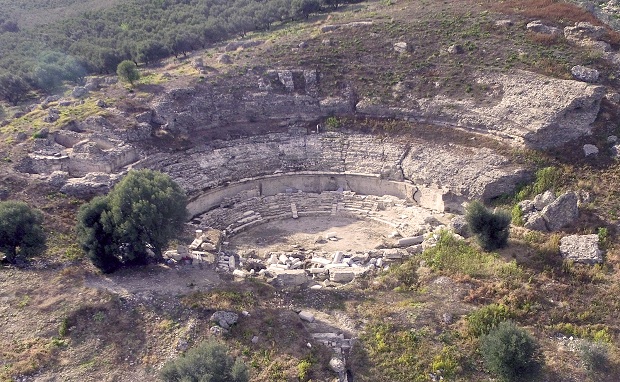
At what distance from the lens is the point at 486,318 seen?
21672mm

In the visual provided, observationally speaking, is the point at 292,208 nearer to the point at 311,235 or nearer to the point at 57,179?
the point at 311,235

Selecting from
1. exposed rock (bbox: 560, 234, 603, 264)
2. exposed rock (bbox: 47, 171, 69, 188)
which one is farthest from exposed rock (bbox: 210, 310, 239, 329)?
exposed rock (bbox: 560, 234, 603, 264)

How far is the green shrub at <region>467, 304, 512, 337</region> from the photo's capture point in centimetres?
2133

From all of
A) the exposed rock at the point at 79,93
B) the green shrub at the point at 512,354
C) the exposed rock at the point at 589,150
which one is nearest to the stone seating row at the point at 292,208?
the exposed rock at the point at 589,150

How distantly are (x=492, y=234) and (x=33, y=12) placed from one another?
80.4 metres

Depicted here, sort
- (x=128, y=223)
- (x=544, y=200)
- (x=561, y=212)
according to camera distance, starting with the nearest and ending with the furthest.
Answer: (x=128, y=223), (x=561, y=212), (x=544, y=200)

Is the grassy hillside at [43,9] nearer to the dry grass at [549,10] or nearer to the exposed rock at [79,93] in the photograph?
the exposed rock at [79,93]

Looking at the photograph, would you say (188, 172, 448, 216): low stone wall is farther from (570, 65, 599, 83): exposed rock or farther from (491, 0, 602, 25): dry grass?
(491, 0, 602, 25): dry grass

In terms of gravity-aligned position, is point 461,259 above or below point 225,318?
below

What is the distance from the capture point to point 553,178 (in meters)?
31.0

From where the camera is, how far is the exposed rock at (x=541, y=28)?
4112cm

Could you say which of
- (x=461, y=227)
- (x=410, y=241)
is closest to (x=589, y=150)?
(x=461, y=227)

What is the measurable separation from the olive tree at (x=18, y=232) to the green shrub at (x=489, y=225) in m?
23.1

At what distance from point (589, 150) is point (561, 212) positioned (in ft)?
23.8
